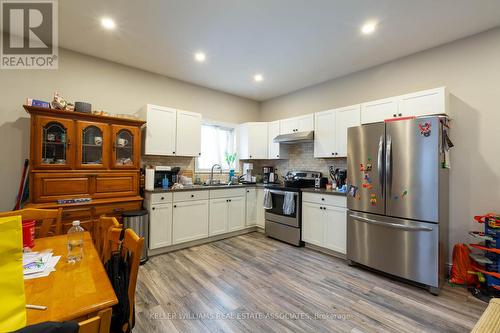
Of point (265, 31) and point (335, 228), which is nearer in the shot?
point (265, 31)

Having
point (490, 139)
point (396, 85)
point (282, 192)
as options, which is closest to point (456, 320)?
point (490, 139)

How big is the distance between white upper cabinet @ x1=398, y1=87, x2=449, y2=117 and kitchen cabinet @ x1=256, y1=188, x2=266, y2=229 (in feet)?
8.76

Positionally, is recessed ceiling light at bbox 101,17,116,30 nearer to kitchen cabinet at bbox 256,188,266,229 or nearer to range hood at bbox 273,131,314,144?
range hood at bbox 273,131,314,144

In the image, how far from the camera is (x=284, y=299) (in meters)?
2.29

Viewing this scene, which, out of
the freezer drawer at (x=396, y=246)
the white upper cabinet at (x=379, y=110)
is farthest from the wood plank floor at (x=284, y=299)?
the white upper cabinet at (x=379, y=110)

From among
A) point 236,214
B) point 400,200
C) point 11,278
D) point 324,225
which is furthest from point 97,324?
point 236,214

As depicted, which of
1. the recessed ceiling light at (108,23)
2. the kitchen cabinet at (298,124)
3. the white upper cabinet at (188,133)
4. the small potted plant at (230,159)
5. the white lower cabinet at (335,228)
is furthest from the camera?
the small potted plant at (230,159)

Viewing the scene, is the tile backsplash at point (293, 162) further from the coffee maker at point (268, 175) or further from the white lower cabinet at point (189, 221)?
the white lower cabinet at point (189, 221)

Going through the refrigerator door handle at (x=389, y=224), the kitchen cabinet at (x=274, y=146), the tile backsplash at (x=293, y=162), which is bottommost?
the refrigerator door handle at (x=389, y=224)

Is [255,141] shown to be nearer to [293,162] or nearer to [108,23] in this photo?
[293,162]

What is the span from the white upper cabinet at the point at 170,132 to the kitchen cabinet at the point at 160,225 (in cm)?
89

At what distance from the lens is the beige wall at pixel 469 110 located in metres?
2.64

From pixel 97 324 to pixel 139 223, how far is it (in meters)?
2.56

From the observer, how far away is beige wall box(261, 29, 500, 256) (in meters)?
2.64
